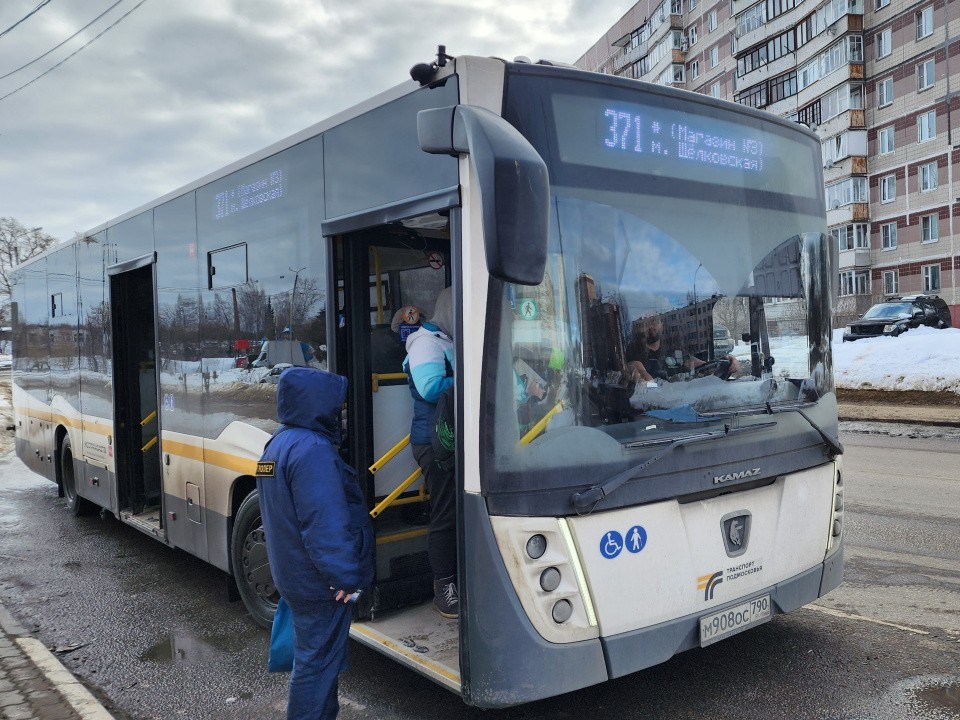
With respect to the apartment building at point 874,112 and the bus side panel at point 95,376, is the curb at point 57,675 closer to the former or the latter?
the bus side panel at point 95,376

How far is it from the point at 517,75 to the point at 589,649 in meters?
2.38

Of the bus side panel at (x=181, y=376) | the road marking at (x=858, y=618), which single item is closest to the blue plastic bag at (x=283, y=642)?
the bus side panel at (x=181, y=376)

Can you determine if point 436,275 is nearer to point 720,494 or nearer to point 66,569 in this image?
point 720,494

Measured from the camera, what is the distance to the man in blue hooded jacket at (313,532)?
132 inches

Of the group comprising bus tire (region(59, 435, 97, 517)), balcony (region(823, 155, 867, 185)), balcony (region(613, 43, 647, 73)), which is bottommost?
bus tire (region(59, 435, 97, 517))

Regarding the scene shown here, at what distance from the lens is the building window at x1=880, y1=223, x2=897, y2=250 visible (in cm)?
4547

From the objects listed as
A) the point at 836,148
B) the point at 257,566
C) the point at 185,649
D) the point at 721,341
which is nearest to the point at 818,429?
the point at 721,341

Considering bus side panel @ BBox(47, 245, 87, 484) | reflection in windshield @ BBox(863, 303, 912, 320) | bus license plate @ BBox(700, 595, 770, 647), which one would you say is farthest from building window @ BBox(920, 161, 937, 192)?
bus license plate @ BBox(700, 595, 770, 647)

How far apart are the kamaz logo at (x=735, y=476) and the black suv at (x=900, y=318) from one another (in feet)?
85.3

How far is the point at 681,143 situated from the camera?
3988 mm

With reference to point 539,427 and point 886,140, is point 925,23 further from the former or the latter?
point 539,427

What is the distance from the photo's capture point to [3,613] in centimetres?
605

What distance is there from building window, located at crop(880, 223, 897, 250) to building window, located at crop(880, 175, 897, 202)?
138 centimetres

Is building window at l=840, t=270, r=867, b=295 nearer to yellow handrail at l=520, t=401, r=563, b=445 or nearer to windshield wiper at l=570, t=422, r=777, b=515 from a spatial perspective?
windshield wiper at l=570, t=422, r=777, b=515
